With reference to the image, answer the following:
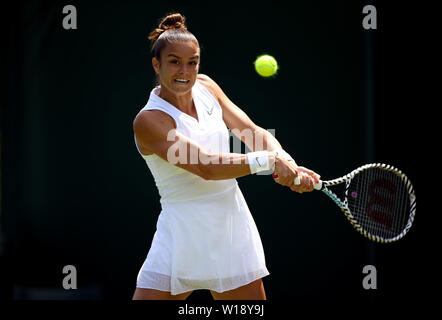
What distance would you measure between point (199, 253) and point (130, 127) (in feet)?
5.80

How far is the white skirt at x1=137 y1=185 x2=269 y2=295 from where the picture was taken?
2852mm

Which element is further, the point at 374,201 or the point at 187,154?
the point at 374,201

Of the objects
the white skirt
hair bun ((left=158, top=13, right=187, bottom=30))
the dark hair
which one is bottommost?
the white skirt

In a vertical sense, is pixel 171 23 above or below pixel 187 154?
above

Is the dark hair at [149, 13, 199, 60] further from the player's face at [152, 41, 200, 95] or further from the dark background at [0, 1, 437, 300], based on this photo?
the dark background at [0, 1, 437, 300]

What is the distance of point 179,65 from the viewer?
2.85m

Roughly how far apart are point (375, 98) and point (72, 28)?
6.54 ft

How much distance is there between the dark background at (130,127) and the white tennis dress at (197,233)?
1476 millimetres

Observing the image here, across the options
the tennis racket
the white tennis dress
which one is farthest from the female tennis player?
the tennis racket

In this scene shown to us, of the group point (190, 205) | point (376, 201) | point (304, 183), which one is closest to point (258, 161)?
point (304, 183)

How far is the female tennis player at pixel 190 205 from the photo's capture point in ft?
9.29

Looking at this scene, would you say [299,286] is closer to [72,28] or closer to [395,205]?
[395,205]

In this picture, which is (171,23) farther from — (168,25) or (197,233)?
(197,233)

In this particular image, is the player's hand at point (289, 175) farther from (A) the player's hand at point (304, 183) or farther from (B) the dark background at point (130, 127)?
(B) the dark background at point (130, 127)
